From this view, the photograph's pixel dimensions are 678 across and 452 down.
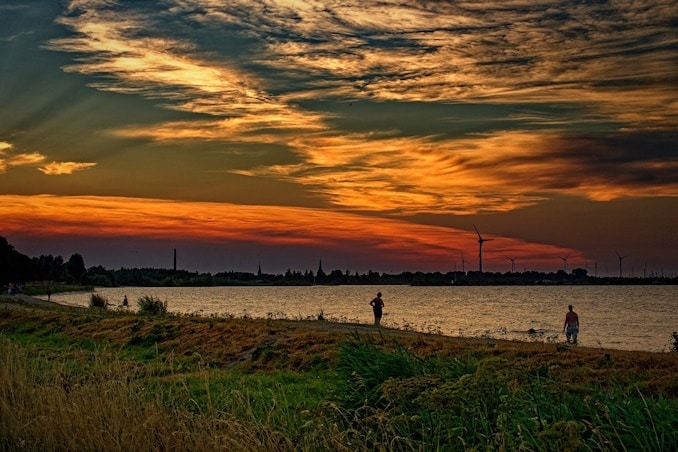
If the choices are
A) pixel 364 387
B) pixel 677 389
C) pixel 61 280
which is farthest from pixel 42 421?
pixel 61 280

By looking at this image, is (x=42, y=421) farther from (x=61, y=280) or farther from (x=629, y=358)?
(x=61, y=280)

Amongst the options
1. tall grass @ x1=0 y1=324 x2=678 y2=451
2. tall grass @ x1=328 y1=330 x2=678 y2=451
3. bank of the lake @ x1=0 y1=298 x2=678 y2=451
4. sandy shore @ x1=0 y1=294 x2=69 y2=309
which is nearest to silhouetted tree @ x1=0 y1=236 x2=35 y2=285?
sandy shore @ x1=0 y1=294 x2=69 y2=309

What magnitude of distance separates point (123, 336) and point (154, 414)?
22356mm

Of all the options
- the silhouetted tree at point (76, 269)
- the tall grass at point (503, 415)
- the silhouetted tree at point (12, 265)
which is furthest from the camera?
the silhouetted tree at point (76, 269)

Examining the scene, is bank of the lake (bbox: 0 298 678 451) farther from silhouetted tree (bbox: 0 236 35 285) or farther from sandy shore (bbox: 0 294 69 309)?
silhouetted tree (bbox: 0 236 35 285)

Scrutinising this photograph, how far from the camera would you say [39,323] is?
36.2 m

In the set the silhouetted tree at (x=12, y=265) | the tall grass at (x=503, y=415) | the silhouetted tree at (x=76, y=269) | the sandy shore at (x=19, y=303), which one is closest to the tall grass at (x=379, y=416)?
the tall grass at (x=503, y=415)

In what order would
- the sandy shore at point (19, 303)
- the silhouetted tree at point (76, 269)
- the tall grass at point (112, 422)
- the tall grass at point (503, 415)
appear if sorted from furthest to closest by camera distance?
1. the silhouetted tree at point (76, 269)
2. the sandy shore at point (19, 303)
3. the tall grass at point (112, 422)
4. the tall grass at point (503, 415)

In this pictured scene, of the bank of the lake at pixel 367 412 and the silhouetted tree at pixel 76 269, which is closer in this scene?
the bank of the lake at pixel 367 412

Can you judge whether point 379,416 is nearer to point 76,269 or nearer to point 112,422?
point 112,422

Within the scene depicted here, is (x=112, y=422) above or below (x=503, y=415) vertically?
below

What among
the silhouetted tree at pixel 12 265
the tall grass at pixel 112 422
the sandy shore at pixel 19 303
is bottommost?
the sandy shore at pixel 19 303

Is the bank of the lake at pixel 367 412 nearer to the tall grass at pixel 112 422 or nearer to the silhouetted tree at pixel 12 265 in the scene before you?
the tall grass at pixel 112 422

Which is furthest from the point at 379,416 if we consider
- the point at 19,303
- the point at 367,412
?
the point at 19,303
